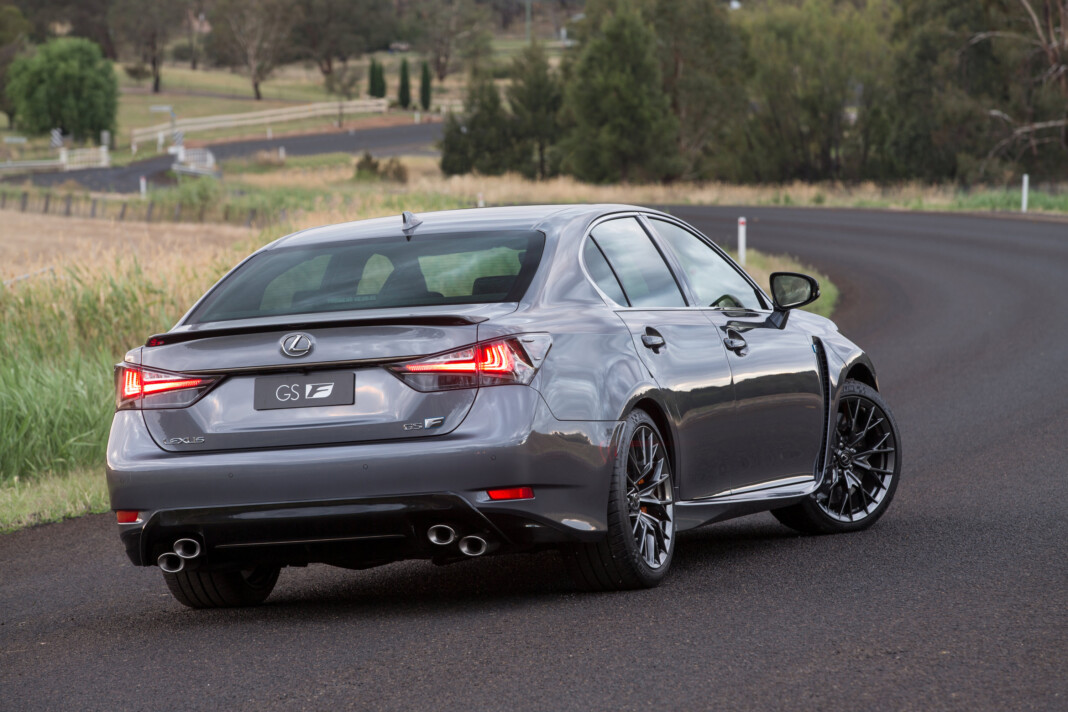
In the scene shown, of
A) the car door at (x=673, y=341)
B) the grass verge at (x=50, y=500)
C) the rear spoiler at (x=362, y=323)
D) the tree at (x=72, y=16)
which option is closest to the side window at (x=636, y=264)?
the car door at (x=673, y=341)

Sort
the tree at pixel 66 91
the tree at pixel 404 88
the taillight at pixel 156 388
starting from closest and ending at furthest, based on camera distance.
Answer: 1. the taillight at pixel 156 388
2. the tree at pixel 66 91
3. the tree at pixel 404 88

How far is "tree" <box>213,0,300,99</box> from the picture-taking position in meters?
134

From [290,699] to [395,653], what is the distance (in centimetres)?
61

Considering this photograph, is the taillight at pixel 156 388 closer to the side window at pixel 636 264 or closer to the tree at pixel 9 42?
the side window at pixel 636 264

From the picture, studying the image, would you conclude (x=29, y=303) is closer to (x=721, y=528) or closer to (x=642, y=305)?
(x=721, y=528)

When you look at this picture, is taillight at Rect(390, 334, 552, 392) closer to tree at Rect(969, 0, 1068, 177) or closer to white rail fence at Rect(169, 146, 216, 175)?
tree at Rect(969, 0, 1068, 177)

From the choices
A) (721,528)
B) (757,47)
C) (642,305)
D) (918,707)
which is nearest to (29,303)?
(721,528)

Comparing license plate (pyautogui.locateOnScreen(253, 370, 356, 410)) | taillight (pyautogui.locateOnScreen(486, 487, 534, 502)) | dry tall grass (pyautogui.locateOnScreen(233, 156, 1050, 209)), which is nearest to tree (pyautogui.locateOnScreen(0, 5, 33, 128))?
dry tall grass (pyautogui.locateOnScreen(233, 156, 1050, 209))

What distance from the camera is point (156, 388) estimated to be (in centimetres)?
586

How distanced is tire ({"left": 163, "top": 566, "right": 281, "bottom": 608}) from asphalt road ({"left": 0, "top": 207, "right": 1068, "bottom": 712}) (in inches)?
3.0

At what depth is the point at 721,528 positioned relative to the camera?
8.28 metres

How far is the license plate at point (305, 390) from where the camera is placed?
561 centimetres

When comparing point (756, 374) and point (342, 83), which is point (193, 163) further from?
point (756, 374)

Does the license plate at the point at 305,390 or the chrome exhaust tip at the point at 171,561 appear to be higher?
the license plate at the point at 305,390
